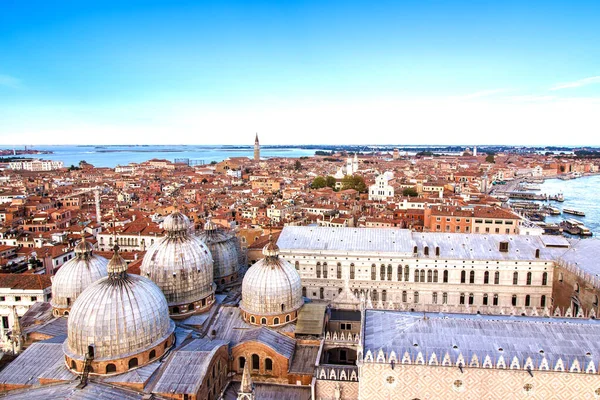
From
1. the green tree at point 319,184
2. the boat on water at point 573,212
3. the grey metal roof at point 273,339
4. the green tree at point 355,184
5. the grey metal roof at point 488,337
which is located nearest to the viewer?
the grey metal roof at point 488,337

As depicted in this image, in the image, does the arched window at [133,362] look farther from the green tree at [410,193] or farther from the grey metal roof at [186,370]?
the green tree at [410,193]

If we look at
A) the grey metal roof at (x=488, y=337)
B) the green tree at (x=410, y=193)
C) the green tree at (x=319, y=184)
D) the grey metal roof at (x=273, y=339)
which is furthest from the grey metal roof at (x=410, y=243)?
the green tree at (x=319, y=184)

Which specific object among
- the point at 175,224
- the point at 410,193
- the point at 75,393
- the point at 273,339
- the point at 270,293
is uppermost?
the point at 175,224

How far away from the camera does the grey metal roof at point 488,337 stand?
44.7ft

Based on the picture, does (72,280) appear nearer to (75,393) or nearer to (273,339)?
(75,393)

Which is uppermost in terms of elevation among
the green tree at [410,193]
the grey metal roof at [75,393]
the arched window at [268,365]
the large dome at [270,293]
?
the large dome at [270,293]

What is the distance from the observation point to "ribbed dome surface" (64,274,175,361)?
48.5ft

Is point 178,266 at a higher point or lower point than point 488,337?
higher

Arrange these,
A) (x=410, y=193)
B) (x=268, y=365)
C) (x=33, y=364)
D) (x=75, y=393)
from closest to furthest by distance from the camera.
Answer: (x=75, y=393) < (x=33, y=364) < (x=268, y=365) < (x=410, y=193)

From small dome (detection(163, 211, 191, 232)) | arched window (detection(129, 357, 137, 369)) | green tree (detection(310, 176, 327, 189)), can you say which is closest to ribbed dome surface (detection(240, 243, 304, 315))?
small dome (detection(163, 211, 191, 232))

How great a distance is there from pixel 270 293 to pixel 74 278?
28.5 feet

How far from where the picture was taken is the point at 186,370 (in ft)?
49.0

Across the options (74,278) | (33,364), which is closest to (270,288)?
(74,278)

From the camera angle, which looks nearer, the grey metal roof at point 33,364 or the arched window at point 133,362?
the arched window at point 133,362
